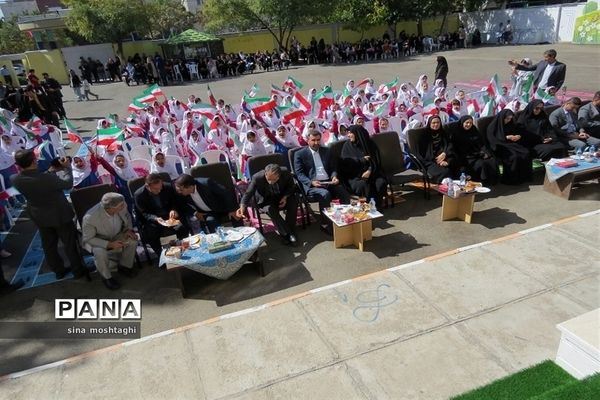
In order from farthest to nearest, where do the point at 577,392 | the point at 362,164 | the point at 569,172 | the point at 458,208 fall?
1. the point at 362,164
2. the point at 569,172
3. the point at 458,208
4. the point at 577,392

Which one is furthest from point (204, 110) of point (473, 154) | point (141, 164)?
point (473, 154)

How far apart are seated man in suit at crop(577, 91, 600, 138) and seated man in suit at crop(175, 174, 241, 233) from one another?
709 cm

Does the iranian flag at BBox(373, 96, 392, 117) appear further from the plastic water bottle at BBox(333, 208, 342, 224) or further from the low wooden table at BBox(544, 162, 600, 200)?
the plastic water bottle at BBox(333, 208, 342, 224)

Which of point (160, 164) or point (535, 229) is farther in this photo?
point (160, 164)

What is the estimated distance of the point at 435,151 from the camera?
23.3 feet

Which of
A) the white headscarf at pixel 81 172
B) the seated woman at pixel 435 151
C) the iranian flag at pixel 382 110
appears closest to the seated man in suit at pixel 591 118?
the seated woman at pixel 435 151

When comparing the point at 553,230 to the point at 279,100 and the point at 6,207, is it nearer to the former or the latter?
the point at 279,100

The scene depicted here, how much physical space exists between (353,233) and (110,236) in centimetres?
314

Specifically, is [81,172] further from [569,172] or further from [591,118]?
[591,118]

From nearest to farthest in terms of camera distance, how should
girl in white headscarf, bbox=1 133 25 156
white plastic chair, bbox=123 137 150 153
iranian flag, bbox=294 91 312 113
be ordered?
1. white plastic chair, bbox=123 137 150 153
2. girl in white headscarf, bbox=1 133 25 156
3. iranian flag, bbox=294 91 312 113

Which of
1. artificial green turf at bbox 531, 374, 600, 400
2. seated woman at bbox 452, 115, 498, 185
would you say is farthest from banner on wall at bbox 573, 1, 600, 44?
artificial green turf at bbox 531, 374, 600, 400

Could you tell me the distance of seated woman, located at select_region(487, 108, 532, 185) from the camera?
7.10m

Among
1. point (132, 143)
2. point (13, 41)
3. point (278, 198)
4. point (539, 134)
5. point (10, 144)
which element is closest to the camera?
point (278, 198)

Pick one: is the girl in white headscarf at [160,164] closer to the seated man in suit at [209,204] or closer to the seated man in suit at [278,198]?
the seated man in suit at [209,204]
